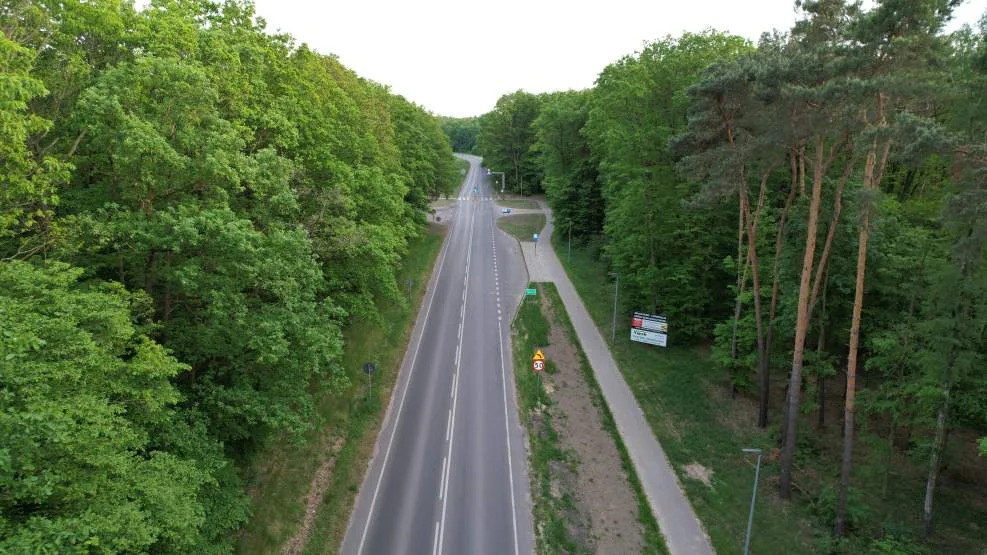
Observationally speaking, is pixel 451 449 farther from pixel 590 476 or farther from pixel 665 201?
pixel 665 201

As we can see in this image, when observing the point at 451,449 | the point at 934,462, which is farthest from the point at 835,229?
the point at 451,449

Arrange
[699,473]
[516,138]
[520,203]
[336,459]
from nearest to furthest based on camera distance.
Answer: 1. [336,459]
2. [699,473]
3. [520,203]
4. [516,138]

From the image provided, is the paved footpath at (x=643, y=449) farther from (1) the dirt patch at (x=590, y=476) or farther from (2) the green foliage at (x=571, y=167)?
(2) the green foliage at (x=571, y=167)

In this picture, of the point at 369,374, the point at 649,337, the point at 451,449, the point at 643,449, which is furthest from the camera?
the point at 649,337

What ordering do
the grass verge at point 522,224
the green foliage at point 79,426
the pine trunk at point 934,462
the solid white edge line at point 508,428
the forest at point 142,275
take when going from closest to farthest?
the green foliage at point 79,426 < the forest at point 142,275 < the pine trunk at point 934,462 < the solid white edge line at point 508,428 < the grass verge at point 522,224

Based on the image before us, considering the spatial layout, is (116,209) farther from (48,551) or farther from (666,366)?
(666,366)

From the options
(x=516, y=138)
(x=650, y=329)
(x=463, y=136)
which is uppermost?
(x=463, y=136)

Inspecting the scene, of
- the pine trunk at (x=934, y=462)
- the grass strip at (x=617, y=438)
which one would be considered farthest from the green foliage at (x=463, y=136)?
the pine trunk at (x=934, y=462)

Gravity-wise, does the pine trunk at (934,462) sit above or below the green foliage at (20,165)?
below
